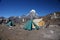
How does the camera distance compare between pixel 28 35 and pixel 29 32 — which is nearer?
pixel 28 35

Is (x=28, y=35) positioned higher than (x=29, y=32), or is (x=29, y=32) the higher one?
(x=29, y=32)

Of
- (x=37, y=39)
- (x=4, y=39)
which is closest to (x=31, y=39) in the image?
(x=37, y=39)

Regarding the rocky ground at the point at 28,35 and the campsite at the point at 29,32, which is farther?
the campsite at the point at 29,32

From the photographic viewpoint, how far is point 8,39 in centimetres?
689

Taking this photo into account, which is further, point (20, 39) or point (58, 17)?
point (58, 17)

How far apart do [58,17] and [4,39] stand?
1391 cm

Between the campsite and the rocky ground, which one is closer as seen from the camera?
the rocky ground

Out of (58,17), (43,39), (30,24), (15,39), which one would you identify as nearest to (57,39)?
(43,39)

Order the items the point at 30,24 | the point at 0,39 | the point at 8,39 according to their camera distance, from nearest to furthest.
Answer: the point at 0,39 < the point at 8,39 < the point at 30,24

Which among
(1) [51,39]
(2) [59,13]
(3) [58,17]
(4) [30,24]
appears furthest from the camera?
(2) [59,13]

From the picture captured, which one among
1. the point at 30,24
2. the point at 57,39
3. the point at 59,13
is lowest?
the point at 57,39

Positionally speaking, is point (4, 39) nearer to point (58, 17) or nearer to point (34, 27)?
point (34, 27)

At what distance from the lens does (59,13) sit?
20188 millimetres

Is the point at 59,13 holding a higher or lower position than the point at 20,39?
higher
